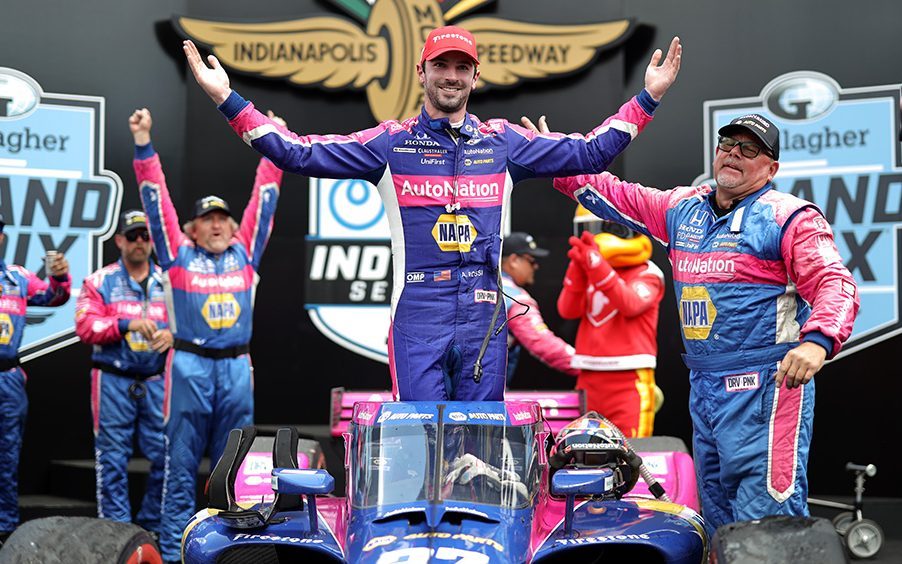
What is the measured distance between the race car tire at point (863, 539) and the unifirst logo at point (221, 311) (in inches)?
143

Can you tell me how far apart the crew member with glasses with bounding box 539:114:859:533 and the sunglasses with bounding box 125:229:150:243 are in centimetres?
423

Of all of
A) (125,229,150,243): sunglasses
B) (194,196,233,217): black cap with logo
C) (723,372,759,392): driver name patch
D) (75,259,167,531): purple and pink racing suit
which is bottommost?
(75,259,167,531): purple and pink racing suit

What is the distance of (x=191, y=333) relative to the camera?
23.1ft

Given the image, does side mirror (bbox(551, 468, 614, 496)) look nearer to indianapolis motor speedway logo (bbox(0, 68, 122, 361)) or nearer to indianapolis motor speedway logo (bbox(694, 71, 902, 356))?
indianapolis motor speedway logo (bbox(694, 71, 902, 356))

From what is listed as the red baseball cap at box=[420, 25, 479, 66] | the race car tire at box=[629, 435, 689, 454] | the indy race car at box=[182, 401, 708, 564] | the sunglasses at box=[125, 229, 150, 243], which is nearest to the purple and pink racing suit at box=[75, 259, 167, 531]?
the sunglasses at box=[125, 229, 150, 243]

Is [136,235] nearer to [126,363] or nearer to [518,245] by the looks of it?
[126,363]

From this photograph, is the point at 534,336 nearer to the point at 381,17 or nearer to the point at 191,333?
the point at 191,333

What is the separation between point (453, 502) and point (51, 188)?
561 centimetres

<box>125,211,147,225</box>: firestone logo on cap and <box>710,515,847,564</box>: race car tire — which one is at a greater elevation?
<box>125,211,147,225</box>: firestone logo on cap

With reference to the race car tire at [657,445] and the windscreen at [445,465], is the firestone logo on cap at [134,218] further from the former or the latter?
the windscreen at [445,465]

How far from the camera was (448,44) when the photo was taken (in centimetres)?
448

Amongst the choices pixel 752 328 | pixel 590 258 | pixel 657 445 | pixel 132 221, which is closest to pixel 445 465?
pixel 752 328

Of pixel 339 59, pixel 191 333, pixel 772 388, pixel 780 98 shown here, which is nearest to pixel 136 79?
pixel 339 59

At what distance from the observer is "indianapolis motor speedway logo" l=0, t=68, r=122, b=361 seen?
8.42m
